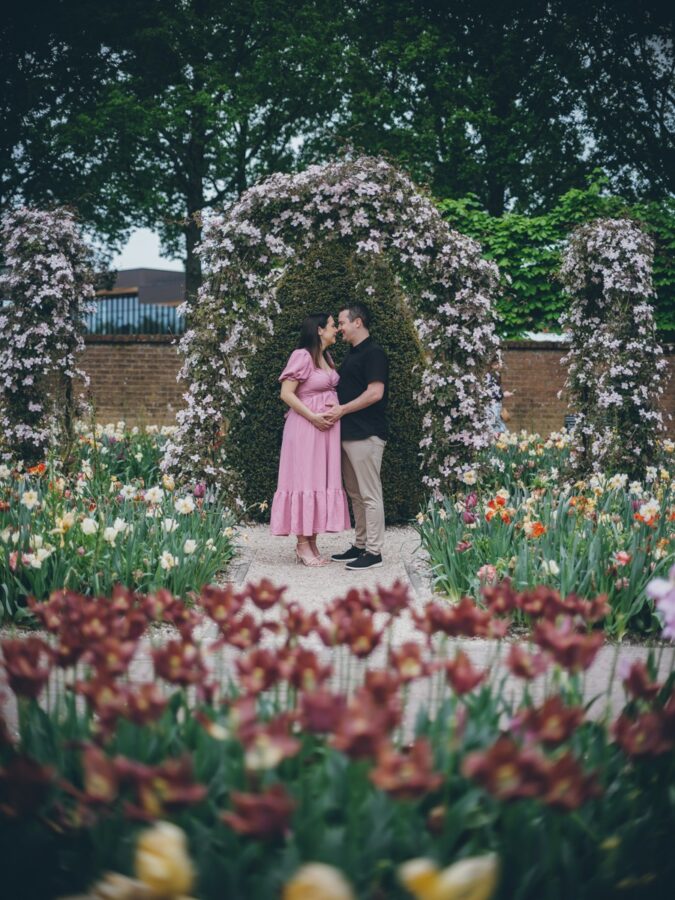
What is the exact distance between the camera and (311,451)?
591 centimetres

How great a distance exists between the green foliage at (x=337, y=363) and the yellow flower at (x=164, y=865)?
6.52 metres

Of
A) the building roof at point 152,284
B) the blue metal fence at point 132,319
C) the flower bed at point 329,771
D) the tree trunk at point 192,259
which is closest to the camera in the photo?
the flower bed at point 329,771

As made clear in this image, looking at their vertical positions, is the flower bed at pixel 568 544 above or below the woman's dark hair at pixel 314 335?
below

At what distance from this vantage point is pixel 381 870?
1.64 meters

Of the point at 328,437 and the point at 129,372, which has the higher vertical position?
the point at 129,372

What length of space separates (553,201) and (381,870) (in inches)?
787

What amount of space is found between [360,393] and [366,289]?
192 centimetres

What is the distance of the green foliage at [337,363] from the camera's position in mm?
7812

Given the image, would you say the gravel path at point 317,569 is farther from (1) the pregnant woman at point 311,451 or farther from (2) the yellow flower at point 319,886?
(2) the yellow flower at point 319,886

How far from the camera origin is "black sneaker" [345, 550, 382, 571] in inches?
231

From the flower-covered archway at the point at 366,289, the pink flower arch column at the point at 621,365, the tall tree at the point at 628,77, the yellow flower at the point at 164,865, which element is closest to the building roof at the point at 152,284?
the tall tree at the point at 628,77

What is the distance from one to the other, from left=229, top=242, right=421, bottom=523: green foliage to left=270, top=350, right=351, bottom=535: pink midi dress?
1.84 metres

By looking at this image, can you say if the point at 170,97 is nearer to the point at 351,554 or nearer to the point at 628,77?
the point at 628,77

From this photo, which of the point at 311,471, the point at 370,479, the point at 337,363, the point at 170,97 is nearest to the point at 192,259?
the point at 170,97
